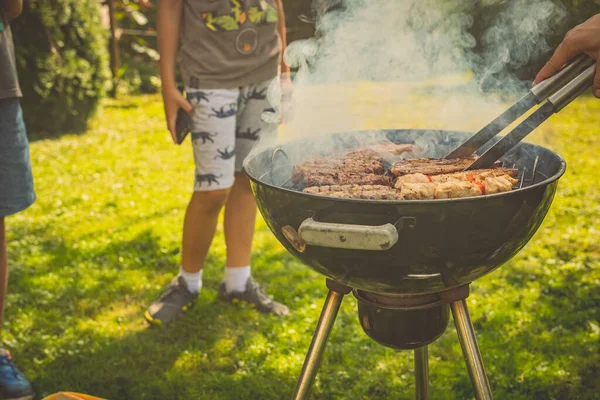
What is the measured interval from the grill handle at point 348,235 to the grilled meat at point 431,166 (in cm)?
49

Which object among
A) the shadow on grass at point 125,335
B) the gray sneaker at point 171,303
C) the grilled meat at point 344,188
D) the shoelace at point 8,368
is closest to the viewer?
the grilled meat at point 344,188

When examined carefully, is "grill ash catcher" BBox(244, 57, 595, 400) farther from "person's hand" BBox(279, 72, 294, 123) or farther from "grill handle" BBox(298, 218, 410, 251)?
"person's hand" BBox(279, 72, 294, 123)

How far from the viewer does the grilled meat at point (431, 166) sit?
5.82 feet

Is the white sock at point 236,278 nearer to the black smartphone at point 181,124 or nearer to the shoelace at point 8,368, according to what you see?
the black smartphone at point 181,124

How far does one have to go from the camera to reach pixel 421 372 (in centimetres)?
202

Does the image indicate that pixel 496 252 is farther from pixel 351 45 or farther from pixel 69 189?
pixel 69 189

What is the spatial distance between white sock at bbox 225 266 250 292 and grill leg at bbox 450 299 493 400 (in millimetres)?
1648

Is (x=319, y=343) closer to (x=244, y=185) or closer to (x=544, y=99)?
(x=544, y=99)

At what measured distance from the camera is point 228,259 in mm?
3088

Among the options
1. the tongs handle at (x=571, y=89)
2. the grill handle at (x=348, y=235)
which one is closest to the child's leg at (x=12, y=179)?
the grill handle at (x=348, y=235)

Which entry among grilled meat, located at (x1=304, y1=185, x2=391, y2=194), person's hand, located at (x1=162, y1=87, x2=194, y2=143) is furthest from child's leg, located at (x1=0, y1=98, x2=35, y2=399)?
grilled meat, located at (x1=304, y1=185, x2=391, y2=194)

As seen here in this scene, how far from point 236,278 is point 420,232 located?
1917 millimetres

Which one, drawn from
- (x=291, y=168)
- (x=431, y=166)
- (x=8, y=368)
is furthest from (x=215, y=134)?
(x=8, y=368)

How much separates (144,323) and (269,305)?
647mm
